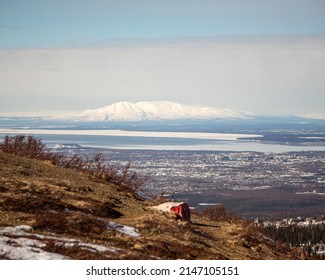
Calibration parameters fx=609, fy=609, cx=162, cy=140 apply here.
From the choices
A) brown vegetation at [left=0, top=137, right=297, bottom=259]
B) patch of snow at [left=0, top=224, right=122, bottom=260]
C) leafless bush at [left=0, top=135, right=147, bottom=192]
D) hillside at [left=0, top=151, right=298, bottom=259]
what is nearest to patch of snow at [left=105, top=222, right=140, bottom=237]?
hillside at [left=0, top=151, right=298, bottom=259]

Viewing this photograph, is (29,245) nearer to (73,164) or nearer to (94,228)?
(94,228)

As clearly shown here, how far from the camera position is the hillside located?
40.5ft

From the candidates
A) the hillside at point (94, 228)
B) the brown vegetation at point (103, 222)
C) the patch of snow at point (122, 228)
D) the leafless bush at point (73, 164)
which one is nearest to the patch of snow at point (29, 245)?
the hillside at point (94, 228)

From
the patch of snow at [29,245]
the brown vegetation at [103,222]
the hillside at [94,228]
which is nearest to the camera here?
the patch of snow at [29,245]

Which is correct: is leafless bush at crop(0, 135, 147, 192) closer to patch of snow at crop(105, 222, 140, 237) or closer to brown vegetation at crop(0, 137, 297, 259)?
brown vegetation at crop(0, 137, 297, 259)

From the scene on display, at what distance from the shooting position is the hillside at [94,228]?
12336 millimetres

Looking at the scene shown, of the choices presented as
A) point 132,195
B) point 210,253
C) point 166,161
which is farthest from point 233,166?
point 210,253

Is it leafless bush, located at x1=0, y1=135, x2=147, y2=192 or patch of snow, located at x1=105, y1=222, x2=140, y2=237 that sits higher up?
leafless bush, located at x1=0, y1=135, x2=147, y2=192

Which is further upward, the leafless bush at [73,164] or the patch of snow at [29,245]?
the leafless bush at [73,164]

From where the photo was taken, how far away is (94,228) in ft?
46.8

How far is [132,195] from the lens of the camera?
21.5 meters

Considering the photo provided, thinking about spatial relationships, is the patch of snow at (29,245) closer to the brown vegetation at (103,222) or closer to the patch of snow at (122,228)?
the brown vegetation at (103,222)
